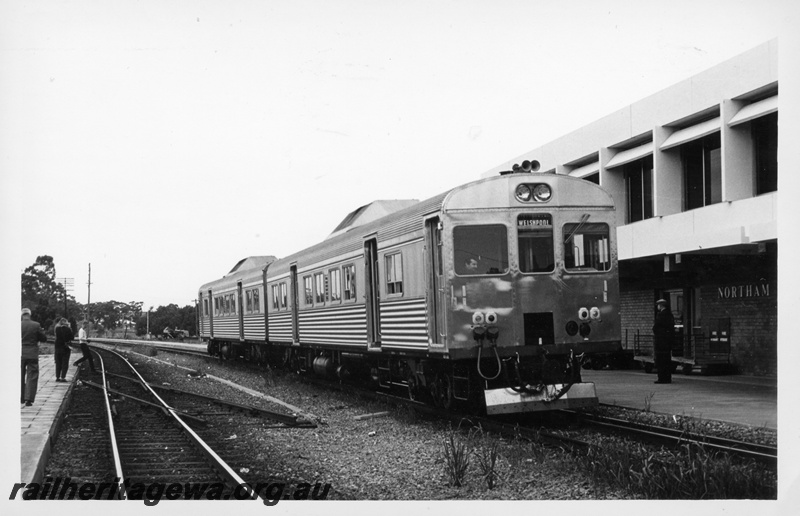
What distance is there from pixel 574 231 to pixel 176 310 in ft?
129

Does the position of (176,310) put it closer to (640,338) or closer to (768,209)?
(640,338)

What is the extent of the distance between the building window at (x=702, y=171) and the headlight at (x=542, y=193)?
23.4ft

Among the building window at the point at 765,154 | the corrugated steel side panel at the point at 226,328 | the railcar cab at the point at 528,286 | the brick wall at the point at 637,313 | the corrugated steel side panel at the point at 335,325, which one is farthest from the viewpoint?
the corrugated steel side panel at the point at 226,328

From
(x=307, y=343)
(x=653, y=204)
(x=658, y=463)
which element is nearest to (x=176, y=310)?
(x=307, y=343)

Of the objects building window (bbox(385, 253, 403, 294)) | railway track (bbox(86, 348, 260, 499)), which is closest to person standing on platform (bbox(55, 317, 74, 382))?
railway track (bbox(86, 348, 260, 499))

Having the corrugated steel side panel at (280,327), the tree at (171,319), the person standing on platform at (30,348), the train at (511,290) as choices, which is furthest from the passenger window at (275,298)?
the tree at (171,319)

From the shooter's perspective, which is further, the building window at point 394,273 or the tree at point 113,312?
the tree at point 113,312

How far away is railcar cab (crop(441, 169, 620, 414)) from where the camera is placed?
11.2 meters

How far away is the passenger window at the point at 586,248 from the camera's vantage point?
11.6 m

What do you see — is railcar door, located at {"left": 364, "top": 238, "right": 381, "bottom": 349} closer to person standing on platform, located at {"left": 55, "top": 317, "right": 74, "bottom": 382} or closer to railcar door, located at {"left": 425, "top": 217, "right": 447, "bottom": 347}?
railcar door, located at {"left": 425, "top": 217, "right": 447, "bottom": 347}

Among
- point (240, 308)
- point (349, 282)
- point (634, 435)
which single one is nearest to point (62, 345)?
point (349, 282)

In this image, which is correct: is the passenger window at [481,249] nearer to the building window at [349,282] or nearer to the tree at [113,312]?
the building window at [349,282]

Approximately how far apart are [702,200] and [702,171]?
575 millimetres

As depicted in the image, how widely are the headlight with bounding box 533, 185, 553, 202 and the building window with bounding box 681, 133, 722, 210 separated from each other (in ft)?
23.4
